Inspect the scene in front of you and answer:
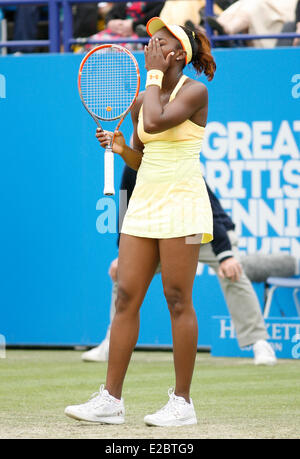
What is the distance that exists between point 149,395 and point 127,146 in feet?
6.11

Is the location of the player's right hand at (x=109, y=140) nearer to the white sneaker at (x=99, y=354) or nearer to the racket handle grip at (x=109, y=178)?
the racket handle grip at (x=109, y=178)

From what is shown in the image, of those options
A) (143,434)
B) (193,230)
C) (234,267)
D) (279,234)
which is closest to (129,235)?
(193,230)

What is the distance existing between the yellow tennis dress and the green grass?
93 cm

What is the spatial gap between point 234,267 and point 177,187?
9.00 ft

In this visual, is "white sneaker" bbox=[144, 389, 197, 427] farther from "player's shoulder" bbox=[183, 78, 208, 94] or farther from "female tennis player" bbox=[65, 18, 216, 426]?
"player's shoulder" bbox=[183, 78, 208, 94]

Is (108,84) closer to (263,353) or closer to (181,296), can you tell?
(181,296)

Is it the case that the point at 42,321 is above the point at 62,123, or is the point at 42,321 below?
below

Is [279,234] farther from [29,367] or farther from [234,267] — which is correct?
[29,367]

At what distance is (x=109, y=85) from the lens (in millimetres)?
6156

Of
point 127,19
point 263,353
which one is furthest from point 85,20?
point 263,353

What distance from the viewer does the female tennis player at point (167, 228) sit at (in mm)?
5086

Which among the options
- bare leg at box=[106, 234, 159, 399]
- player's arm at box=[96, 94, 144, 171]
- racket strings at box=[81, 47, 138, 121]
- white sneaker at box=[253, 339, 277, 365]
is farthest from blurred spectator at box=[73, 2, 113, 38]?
bare leg at box=[106, 234, 159, 399]

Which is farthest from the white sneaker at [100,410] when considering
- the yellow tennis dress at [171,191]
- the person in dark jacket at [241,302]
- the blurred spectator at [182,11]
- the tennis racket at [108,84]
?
the blurred spectator at [182,11]

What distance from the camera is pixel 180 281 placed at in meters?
5.09
